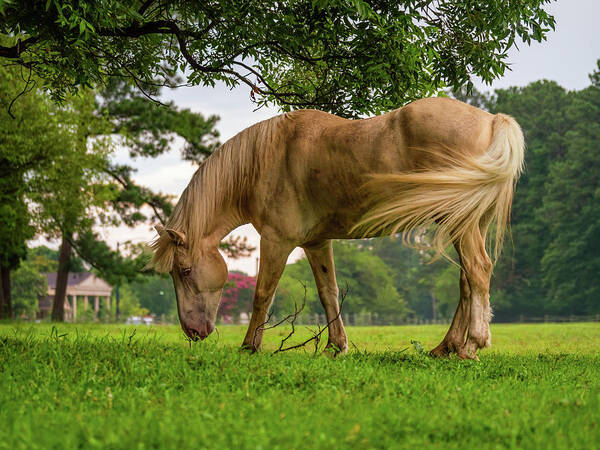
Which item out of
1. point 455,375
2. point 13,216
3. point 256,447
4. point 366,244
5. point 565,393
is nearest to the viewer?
point 256,447

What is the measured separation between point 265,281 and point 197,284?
2.91ft

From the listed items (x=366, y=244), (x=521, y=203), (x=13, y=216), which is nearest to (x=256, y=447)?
(x=13, y=216)

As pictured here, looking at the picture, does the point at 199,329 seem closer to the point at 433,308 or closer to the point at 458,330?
the point at 458,330

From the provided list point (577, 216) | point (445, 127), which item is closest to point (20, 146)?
point (445, 127)

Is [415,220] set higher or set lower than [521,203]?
lower

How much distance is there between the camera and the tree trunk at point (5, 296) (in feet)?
77.4

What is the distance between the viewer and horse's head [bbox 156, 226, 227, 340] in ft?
23.1

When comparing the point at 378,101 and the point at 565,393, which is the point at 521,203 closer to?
the point at 378,101

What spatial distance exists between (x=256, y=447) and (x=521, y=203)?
5432 centimetres

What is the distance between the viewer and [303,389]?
14.8 feet

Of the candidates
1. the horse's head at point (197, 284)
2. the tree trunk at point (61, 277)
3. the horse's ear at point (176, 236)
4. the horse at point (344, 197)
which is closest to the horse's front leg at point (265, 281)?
the horse at point (344, 197)

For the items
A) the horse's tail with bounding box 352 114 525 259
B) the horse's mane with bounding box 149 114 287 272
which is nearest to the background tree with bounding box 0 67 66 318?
the horse's mane with bounding box 149 114 287 272

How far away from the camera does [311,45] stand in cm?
844

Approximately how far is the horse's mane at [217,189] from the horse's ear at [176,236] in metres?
0.08
